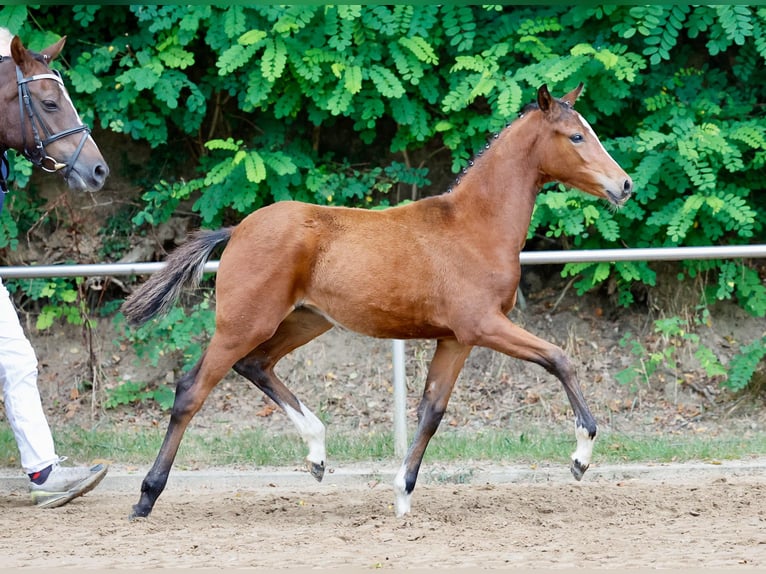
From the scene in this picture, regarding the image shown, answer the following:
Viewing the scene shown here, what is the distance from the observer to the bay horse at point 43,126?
5.03m

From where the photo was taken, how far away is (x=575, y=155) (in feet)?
16.5

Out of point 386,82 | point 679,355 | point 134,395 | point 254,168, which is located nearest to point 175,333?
point 134,395

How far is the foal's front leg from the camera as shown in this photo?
4.65 metres

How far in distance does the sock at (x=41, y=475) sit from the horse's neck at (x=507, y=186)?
2.89 metres

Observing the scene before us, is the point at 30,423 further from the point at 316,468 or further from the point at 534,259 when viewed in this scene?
the point at 534,259

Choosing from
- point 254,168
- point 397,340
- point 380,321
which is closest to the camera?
point 380,321

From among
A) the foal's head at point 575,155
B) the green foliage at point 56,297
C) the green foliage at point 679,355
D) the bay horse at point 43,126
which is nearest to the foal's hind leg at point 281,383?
the bay horse at point 43,126

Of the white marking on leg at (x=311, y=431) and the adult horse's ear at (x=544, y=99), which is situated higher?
the adult horse's ear at (x=544, y=99)

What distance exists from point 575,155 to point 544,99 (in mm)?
355

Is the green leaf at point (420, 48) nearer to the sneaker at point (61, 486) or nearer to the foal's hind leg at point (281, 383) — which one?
the foal's hind leg at point (281, 383)

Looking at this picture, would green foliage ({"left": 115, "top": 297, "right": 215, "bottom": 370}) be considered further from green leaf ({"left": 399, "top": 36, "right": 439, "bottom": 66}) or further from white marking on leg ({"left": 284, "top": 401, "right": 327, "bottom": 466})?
green leaf ({"left": 399, "top": 36, "right": 439, "bottom": 66})

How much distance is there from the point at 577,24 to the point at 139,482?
517 centimetres

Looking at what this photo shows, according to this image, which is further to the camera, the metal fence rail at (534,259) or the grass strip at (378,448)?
the grass strip at (378,448)

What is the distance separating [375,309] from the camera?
196 inches
